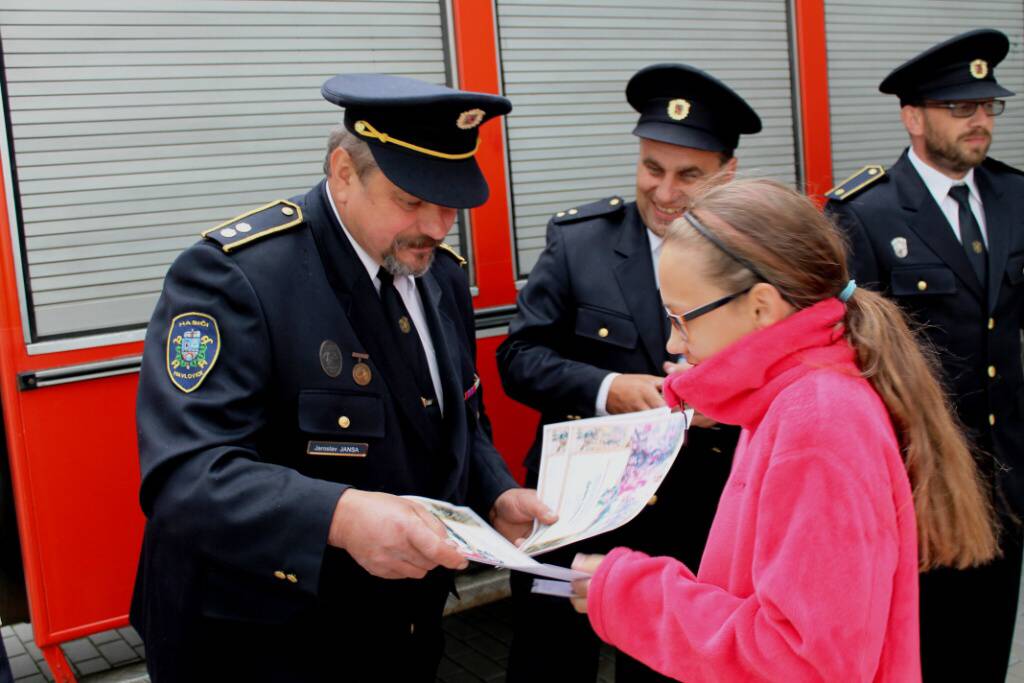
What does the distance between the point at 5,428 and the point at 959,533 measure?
7.61 ft

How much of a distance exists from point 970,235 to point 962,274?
0.51ft

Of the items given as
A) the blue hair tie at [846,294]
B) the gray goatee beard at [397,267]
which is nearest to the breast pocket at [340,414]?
the gray goatee beard at [397,267]

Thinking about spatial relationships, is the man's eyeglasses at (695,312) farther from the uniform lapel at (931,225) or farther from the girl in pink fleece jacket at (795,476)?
the uniform lapel at (931,225)

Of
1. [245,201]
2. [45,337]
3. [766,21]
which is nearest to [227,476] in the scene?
[45,337]

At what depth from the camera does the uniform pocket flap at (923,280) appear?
9.57 feet

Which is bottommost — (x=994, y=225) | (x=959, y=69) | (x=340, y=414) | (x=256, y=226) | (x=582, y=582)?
(x=582, y=582)

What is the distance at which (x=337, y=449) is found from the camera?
1.87 meters

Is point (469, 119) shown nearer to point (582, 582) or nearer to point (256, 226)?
point (256, 226)

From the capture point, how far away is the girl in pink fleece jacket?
4.32 ft

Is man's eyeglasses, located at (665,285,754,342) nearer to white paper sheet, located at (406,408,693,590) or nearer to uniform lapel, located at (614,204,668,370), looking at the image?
white paper sheet, located at (406,408,693,590)

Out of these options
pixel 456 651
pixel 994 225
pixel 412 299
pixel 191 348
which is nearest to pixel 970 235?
pixel 994 225

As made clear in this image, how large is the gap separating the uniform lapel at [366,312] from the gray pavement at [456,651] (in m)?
1.65

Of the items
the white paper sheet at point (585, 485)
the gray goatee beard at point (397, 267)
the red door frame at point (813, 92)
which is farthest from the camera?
the red door frame at point (813, 92)

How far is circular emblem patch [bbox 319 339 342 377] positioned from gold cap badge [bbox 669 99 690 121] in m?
1.46
